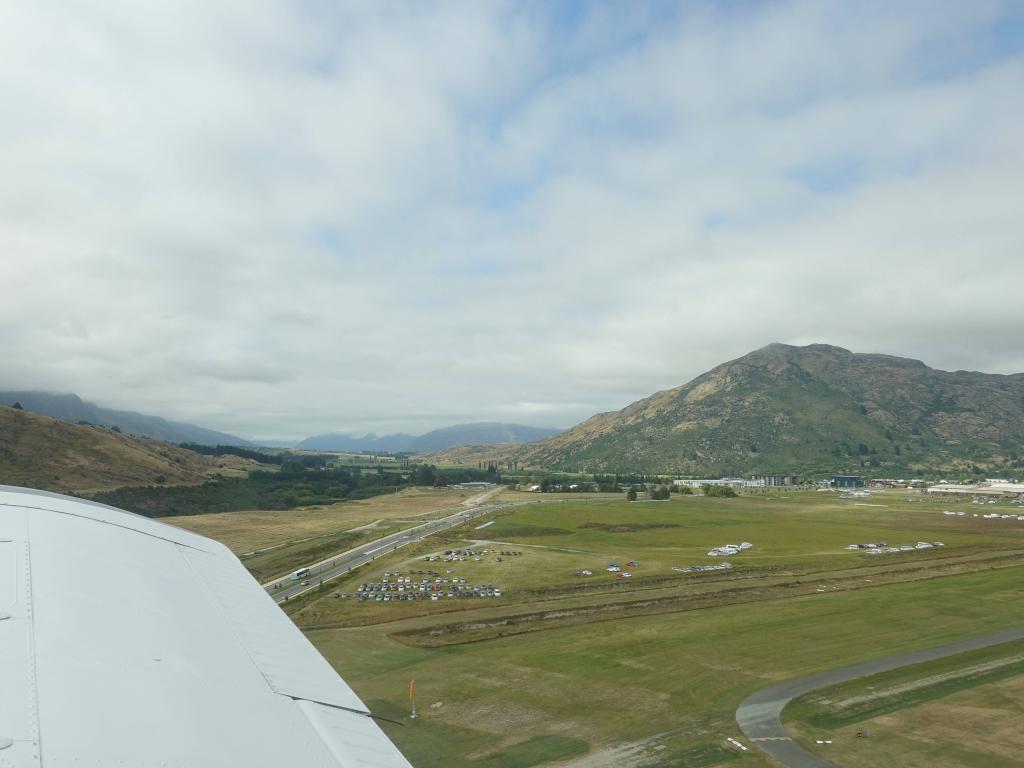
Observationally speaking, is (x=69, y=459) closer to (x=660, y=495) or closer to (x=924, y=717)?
(x=660, y=495)

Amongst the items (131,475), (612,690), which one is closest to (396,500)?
(131,475)

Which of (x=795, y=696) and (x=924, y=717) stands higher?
(x=924, y=717)

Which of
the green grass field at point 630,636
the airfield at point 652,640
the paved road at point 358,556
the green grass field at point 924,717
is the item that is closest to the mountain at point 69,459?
the paved road at point 358,556

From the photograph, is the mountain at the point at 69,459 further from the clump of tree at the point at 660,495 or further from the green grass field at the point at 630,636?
the clump of tree at the point at 660,495

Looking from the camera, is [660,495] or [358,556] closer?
[358,556]

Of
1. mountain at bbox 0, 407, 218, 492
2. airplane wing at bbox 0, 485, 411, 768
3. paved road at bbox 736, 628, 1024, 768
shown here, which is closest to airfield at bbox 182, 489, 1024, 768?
paved road at bbox 736, 628, 1024, 768

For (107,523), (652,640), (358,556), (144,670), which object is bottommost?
(358,556)

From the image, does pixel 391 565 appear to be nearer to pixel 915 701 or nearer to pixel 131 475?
pixel 915 701

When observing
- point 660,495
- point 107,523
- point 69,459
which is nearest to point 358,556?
point 107,523

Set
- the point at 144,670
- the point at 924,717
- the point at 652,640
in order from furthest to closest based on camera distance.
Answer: the point at 652,640, the point at 924,717, the point at 144,670
